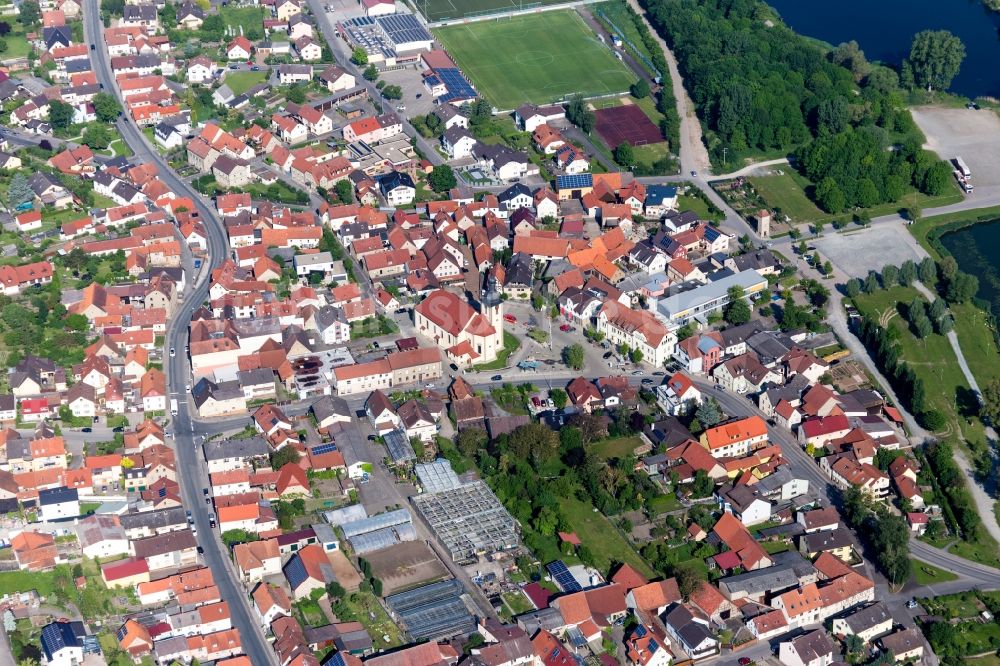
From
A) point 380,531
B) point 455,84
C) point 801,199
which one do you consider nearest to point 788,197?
point 801,199

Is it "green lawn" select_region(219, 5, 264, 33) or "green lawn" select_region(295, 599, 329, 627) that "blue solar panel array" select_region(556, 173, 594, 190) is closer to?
"green lawn" select_region(219, 5, 264, 33)

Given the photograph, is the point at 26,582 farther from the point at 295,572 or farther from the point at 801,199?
the point at 801,199

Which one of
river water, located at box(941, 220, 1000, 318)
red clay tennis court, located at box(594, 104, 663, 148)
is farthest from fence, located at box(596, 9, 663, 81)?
→ river water, located at box(941, 220, 1000, 318)

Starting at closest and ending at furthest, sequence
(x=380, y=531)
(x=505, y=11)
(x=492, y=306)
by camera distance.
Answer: (x=380, y=531)
(x=492, y=306)
(x=505, y=11)

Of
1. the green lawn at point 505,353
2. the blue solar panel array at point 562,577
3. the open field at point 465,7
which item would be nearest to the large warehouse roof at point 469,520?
the blue solar panel array at point 562,577

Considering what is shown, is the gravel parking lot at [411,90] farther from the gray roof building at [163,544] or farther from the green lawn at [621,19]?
the gray roof building at [163,544]

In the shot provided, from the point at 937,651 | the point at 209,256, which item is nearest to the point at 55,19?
the point at 209,256

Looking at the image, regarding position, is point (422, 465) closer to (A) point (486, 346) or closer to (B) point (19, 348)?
(A) point (486, 346)

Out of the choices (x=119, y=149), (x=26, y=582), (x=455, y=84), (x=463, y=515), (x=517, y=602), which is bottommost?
(x=517, y=602)
